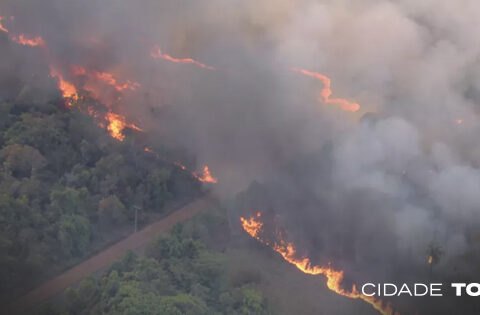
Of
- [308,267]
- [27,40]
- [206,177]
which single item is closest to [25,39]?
[27,40]

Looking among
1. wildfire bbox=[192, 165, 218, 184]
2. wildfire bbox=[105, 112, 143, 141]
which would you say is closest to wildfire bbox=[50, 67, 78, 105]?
wildfire bbox=[105, 112, 143, 141]

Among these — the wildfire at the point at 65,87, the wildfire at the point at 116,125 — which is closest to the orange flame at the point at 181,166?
the wildfire at the point at 116,125

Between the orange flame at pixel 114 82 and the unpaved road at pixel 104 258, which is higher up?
the orange flame at pixel 114 82

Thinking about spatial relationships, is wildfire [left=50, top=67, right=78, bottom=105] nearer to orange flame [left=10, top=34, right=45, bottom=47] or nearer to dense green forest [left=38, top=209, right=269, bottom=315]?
orange flame [left=10, top=34, right=45, bottom=47]

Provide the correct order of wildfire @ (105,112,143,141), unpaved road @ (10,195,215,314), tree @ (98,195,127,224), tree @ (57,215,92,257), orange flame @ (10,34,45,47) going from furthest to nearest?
orange flame @ (10,34,45,47)
wildfire @ (105,112,143,141)
tree @ (98,195,127,224)
tree @ (57,215,92,257)
unpaved road @ (10,195,215,314)

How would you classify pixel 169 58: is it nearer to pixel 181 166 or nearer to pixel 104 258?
pixel 181 166

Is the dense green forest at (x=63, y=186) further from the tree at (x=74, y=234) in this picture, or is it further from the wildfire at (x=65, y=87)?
the wildfire at (x=65, y=87)

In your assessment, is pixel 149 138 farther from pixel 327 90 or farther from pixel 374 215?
pixel 374 215
